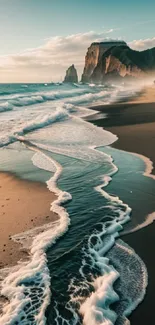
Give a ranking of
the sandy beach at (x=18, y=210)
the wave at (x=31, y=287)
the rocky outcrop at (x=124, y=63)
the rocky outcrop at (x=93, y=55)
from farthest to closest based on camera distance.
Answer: the rocky outcrop at (x=93, y=55) < the rocky outcrop at (x=124, y=63) < the sandy beach at (x=18, y=210) < the wave at (x=31, y=287)

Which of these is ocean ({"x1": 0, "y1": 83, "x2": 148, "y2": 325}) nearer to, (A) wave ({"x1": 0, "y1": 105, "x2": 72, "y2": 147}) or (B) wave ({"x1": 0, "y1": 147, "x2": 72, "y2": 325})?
(B) wave ({"x1": 0, "y1": 147, "x2": 72, "y2": 325})

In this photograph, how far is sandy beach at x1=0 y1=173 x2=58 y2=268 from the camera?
229 inches

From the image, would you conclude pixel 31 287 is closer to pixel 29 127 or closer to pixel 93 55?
pixel 29 127

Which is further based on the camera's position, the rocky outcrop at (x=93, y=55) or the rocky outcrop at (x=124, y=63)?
the rocky outcrop at (x=93, y=55)

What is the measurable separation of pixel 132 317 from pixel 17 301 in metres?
1.57

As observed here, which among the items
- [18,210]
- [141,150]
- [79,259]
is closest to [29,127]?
[141,150]

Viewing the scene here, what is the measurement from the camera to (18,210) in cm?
760

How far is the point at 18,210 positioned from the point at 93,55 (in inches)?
7586

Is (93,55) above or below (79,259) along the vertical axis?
above

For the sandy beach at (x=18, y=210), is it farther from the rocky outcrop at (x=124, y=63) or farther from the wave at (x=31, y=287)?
the rocky outcrop at (x=124, y=63)

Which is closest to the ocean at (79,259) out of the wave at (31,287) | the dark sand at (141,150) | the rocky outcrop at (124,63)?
the wave at (31,287)

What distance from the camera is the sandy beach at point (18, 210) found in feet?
19.1

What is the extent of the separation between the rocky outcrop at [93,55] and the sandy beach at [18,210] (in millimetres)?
178648

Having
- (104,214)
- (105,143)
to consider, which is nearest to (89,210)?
(104,214)
